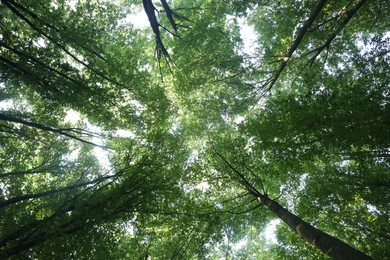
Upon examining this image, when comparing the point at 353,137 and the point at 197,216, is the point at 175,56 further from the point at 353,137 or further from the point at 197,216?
the point at 353,137

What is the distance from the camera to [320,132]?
5.03 meters

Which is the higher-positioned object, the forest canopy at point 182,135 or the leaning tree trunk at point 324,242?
the forest canopy at point 182,135

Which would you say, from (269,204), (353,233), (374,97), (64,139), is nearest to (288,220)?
(269,204)

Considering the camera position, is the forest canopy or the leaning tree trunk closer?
the leaning tree trunk

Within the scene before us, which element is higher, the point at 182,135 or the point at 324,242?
the point at 182,135

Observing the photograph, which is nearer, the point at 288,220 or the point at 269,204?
the point at 288,220

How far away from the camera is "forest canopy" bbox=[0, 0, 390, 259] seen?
454 centimetres

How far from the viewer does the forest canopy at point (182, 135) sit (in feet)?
14.9

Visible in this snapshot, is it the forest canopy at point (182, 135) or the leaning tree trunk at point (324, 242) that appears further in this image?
the forest canopy at point (182, 135)

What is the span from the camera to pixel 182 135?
9102mm

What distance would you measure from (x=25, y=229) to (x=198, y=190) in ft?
14.2

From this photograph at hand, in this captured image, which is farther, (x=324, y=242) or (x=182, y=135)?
(x=182, y=135)

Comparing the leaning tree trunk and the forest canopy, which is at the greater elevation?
the forest canopy

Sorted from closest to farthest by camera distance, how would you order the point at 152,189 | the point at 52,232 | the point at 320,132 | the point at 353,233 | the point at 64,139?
the point at 52,232 < the point at 320,132 < the point at 152,189 < the point at 353,233 < the point at 64,139
